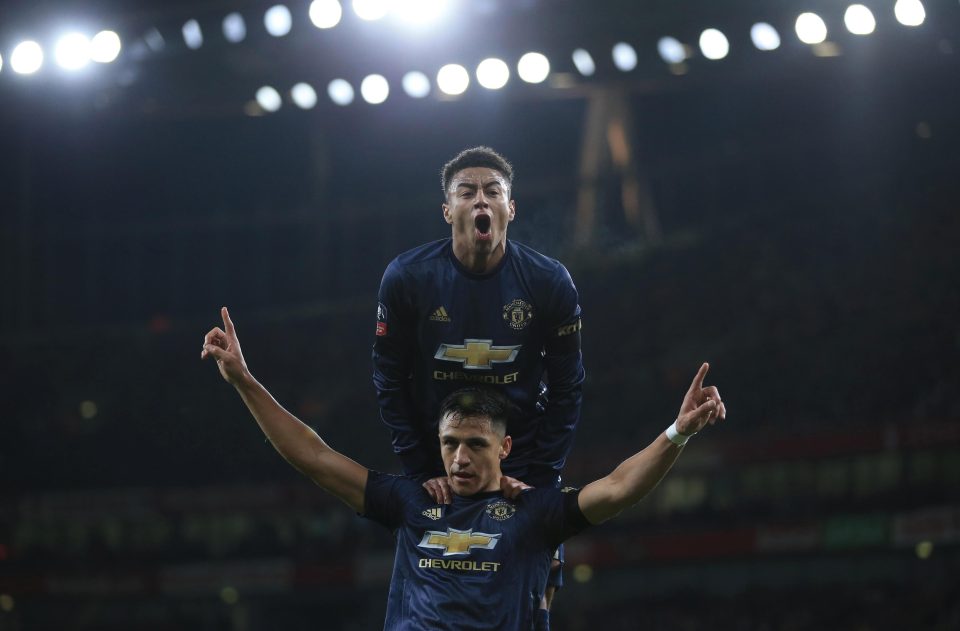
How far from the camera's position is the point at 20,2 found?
21469 mm

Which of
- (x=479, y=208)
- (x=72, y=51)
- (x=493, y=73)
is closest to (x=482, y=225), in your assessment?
(x=479, y=208)

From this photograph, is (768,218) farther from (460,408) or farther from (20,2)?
(460,408)

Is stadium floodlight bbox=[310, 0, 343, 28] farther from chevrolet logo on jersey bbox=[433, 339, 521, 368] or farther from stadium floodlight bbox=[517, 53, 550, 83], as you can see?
chevrolet logo on jersey bbox=[433, 339, 521, 368]

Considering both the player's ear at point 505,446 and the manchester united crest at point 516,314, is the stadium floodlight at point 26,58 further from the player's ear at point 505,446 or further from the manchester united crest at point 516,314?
the player's ear at point 505,446

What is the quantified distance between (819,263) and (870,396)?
4805 millimetres

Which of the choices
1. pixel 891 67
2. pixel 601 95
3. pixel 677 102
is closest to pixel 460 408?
pixel 891 67

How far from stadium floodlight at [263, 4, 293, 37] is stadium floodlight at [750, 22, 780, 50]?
6860 millimetres

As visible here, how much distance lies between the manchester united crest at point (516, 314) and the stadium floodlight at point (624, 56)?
14351 mm

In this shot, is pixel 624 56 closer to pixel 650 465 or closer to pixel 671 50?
pixel 671 50

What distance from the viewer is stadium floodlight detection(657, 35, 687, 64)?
20281 mm

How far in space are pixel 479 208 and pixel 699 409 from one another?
1524mm

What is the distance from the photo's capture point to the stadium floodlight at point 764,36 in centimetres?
1933

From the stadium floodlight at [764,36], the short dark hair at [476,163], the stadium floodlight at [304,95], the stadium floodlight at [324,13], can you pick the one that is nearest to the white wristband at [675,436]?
the short dark hair at [476,163]

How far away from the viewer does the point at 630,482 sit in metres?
6.41
